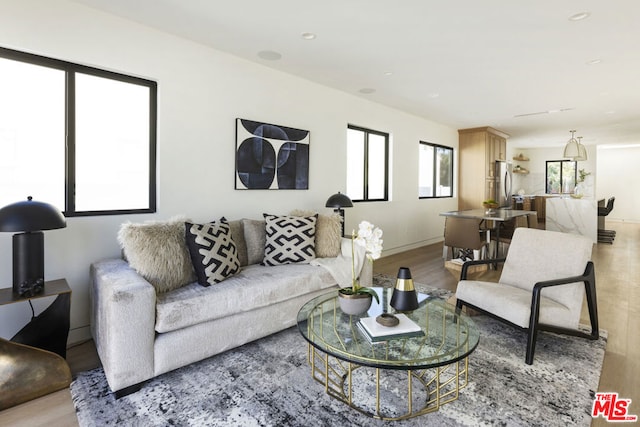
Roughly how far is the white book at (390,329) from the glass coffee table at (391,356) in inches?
1.1

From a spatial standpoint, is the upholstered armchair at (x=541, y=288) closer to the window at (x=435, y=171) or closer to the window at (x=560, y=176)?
the window at (x=435, y=171)

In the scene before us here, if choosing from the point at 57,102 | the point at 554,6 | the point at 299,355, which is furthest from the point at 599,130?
the point at 57,102

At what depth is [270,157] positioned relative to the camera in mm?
3826

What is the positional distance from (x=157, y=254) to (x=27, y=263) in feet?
2.33

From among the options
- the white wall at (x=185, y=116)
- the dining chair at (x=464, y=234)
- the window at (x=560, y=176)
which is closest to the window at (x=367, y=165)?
the white wall at (x=185, y=116)

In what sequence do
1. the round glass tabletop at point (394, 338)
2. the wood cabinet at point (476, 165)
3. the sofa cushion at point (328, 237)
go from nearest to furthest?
the round glass tabletop at point (394, 338)
the sofa cushion at point (328, 237)
the wood cabinet at point (476, 165)

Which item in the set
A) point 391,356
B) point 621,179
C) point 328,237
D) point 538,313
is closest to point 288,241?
point 328,237

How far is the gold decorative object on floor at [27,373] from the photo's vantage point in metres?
1.84

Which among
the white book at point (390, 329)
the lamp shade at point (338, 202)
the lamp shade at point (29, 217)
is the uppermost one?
the lamp shade at point (338, 202)

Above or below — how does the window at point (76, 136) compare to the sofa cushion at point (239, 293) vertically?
above

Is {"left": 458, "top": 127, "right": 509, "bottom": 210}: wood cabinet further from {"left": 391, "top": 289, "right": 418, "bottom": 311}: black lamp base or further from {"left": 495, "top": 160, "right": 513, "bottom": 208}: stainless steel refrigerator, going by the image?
{"left": 391, "top": 289, "right": 418, "bottom": 311}: black lamp base

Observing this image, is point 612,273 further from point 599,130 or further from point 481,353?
point 599,130

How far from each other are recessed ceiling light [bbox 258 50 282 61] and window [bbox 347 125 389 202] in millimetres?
1768

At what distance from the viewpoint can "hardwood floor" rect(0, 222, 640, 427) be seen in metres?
1.79
